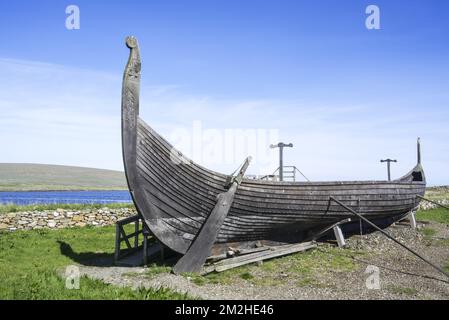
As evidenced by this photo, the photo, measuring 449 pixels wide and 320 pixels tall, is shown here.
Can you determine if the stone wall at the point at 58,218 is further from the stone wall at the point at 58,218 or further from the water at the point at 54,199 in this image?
the water at the point at 54,199

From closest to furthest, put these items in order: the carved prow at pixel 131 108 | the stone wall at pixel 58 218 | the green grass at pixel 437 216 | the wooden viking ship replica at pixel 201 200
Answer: the carved prow at pixel 131 108, the wooden viking ship replica at pixel 201 200, the stone wall at pixel 58 218, the green grass at pixel 437 216

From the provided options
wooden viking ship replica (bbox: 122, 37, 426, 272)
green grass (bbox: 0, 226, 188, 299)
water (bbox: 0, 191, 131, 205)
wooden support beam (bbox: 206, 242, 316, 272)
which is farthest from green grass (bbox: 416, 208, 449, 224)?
water (bbox: 0, 191, 131, 205)

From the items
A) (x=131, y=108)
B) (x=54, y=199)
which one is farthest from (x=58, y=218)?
(x=54, y=199)

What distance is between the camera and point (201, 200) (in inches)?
442

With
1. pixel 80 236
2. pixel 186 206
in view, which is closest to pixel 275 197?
pixel 186 206

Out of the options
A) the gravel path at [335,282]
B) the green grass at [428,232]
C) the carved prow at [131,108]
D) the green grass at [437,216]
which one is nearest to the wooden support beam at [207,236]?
the gravel path at [335,282]

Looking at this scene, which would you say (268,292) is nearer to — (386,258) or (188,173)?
(188,173)

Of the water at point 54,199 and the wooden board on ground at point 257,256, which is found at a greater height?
the wooden board on ground at point 257,256

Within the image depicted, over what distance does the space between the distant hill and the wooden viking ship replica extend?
10403 cm

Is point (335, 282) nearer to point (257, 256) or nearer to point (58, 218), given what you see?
point (257, 256)

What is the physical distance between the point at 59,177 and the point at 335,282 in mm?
136128

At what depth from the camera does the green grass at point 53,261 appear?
8062 millimetres

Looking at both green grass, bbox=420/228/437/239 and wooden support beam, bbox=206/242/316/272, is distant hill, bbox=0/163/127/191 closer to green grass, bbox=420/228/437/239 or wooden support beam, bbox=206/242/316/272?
green grass, bbox=420/228/437/239

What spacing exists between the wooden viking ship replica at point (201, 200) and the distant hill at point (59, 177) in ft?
341
